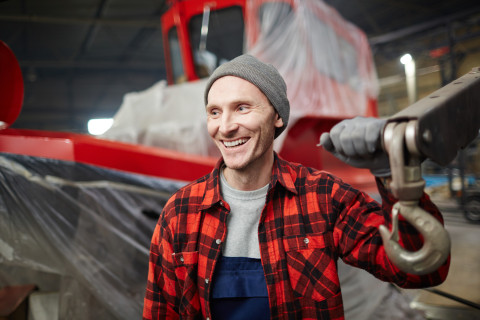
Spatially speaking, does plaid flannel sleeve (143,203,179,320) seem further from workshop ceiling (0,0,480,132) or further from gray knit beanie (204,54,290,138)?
workshop ceiling (0,0,480,132)

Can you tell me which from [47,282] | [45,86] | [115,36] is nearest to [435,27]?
[47,282]

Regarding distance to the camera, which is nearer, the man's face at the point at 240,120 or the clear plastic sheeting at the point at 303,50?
the man's face at the point at 240,120

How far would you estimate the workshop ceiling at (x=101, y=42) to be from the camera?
23.9 ft

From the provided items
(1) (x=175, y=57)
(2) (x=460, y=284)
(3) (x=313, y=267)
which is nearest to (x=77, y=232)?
(3) (x=313, y=267)

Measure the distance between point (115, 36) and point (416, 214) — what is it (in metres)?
11.6

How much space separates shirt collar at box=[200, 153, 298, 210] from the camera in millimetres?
1145

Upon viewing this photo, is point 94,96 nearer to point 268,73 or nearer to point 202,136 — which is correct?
point 202,136

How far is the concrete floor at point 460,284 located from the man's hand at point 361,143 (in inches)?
86.9

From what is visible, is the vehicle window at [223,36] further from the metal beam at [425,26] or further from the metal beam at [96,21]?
the metal beam at [96,21]

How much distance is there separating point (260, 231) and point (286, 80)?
1.59m

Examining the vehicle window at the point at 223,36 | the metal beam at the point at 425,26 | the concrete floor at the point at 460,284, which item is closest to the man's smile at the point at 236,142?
the vehicle window at the point at 223,36

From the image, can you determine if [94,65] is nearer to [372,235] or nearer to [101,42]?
[101,42]

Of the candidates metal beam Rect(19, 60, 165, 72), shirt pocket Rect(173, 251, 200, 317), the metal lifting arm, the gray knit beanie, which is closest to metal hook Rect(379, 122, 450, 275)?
the metal lifting arm

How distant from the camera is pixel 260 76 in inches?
42.6
